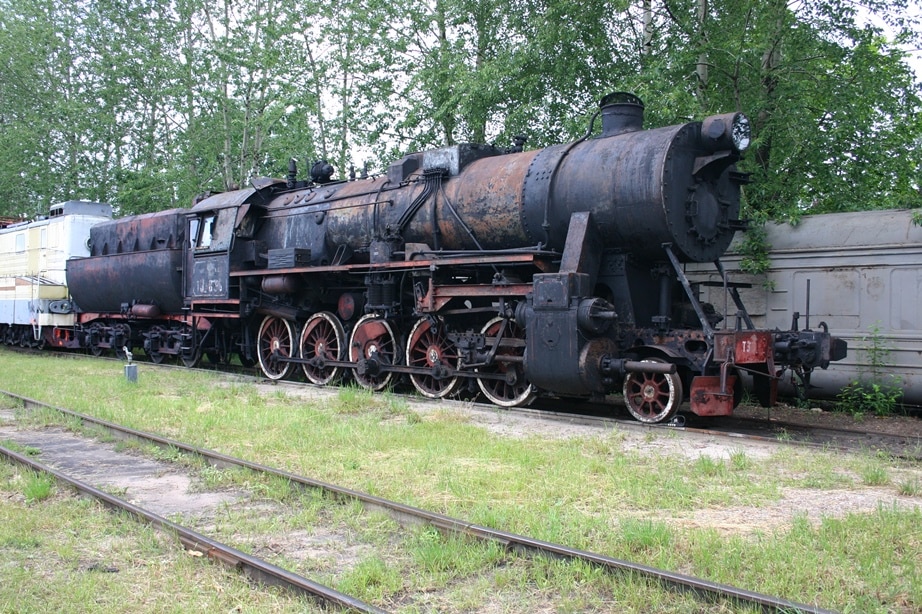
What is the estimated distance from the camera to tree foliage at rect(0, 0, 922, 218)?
514 inches

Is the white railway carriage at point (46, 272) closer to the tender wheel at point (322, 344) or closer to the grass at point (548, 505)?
the tender wheel at point (322, 344)

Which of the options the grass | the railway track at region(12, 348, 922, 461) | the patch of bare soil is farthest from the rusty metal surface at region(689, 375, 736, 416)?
the patch of bare soil

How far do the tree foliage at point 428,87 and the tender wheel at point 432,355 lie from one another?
5.12m

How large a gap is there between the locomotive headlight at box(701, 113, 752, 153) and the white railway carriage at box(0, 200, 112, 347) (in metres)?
16.4

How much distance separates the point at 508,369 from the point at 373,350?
259 centimetres

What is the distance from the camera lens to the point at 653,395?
8.76 m

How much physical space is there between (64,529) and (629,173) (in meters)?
6.58

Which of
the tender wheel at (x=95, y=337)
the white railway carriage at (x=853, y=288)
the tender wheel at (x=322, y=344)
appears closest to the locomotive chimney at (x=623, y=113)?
the white railway carriage at (x=853, y=288)

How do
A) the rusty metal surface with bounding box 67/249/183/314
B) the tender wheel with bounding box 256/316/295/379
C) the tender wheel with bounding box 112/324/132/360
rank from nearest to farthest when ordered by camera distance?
the tender wheel with bounding box 256/316/295/379 → the rusty metal surface with bounding box 67/249/183/314 → the tender wheel with bounding box 112/324/132/360

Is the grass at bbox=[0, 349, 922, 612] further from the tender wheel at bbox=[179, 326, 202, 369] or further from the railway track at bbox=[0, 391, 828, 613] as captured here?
the tender wheel at bbox=[179, 326, 202, 369]

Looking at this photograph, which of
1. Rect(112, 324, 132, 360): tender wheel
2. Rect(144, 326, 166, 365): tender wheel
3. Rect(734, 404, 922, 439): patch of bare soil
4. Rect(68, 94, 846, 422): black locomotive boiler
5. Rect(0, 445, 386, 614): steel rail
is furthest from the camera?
Rect(112, 324, 132, 360): tender wheel

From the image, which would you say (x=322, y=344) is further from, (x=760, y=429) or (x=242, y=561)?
(x=242, y=561)

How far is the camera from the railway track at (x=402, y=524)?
363cm

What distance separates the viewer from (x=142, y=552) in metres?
4.63
